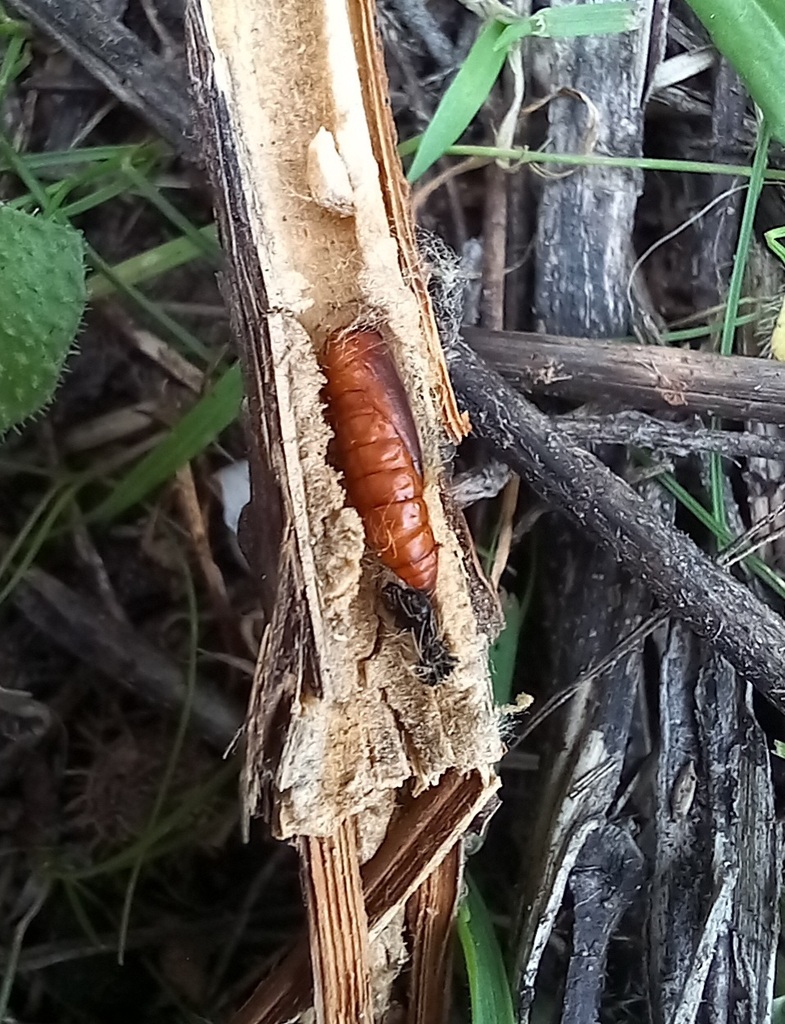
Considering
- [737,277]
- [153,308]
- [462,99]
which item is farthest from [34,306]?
[737,277]

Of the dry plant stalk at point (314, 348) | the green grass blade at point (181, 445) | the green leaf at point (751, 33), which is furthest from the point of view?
the green grass blade at point (181, 445)

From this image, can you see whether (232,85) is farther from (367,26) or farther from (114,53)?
(114,53)

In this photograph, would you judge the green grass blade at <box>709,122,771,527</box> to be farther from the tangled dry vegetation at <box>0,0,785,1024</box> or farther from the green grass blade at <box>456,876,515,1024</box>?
the green grass blade at <box>456,876,515,1024</box>

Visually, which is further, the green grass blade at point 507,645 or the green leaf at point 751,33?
the green grass blade at point 507,645

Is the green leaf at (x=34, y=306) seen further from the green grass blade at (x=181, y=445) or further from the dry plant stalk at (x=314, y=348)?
the dry plant stalk at (x=314, y=348)

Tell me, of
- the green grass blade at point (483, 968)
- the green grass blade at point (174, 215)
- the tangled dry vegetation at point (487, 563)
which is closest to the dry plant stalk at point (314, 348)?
the tangled dry vegetation at point (487, 563)

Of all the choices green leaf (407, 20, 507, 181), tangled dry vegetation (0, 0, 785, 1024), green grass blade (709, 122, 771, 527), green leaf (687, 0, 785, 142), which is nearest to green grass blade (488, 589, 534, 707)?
tangled dry vegetation (0, 0, 785, 1024)
